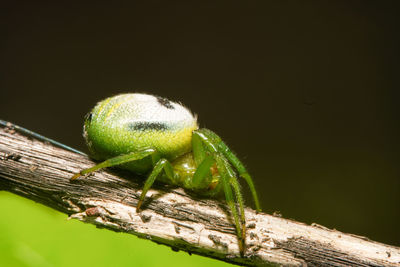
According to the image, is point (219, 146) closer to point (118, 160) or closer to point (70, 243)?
point (118, 160)

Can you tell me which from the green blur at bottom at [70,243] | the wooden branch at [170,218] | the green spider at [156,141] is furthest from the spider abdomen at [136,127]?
the green blur at bottom at [70,243]

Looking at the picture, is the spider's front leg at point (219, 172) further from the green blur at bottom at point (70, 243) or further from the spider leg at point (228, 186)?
the green blur at bottom at point (70, 243)

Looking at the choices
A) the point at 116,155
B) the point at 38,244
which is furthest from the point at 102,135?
the point at 38,244

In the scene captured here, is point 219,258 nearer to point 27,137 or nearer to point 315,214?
point 27,137

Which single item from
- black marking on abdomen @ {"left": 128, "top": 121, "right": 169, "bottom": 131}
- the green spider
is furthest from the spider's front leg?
black marking on abdomen @ {"left": 128, "top": 121, "right": 169, "bottom": 131}

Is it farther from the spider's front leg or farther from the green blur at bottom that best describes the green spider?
the green blur at bottom

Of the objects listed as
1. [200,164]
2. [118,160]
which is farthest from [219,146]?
[118,160]
